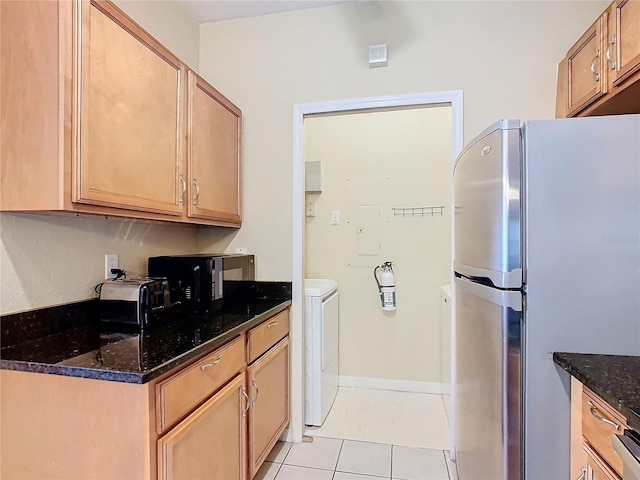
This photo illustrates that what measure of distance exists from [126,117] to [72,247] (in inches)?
23.5

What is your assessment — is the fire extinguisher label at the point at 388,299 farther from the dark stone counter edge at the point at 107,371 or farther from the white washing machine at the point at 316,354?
the dark stone counter edge at the point at 107,371

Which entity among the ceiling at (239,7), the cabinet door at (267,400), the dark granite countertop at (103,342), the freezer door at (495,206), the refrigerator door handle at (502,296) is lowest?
the cabinet door at (267,400)

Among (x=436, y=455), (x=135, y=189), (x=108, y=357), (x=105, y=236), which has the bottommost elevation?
(x=436, y=455)

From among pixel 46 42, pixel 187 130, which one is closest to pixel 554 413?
pixel 187 130

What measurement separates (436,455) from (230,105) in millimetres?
2443

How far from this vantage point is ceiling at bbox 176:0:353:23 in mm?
2146

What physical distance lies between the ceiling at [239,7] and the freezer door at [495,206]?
58.3 inches

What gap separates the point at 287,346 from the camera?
218cm

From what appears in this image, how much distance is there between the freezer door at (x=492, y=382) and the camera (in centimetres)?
118

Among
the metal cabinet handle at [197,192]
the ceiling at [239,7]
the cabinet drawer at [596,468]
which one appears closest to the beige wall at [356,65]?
the ceiling at [239,7]

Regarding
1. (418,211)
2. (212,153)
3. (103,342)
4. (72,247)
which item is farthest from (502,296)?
(418,211)

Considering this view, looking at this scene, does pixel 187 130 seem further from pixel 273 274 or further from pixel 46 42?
pixel 273 274

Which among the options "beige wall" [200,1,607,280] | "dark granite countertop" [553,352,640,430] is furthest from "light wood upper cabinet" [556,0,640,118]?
"dark granite countertop" [553,352,640,430]

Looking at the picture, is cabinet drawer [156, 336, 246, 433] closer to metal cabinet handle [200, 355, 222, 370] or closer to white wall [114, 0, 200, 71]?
metal cabinet handle [200, 355, 222, 370]
